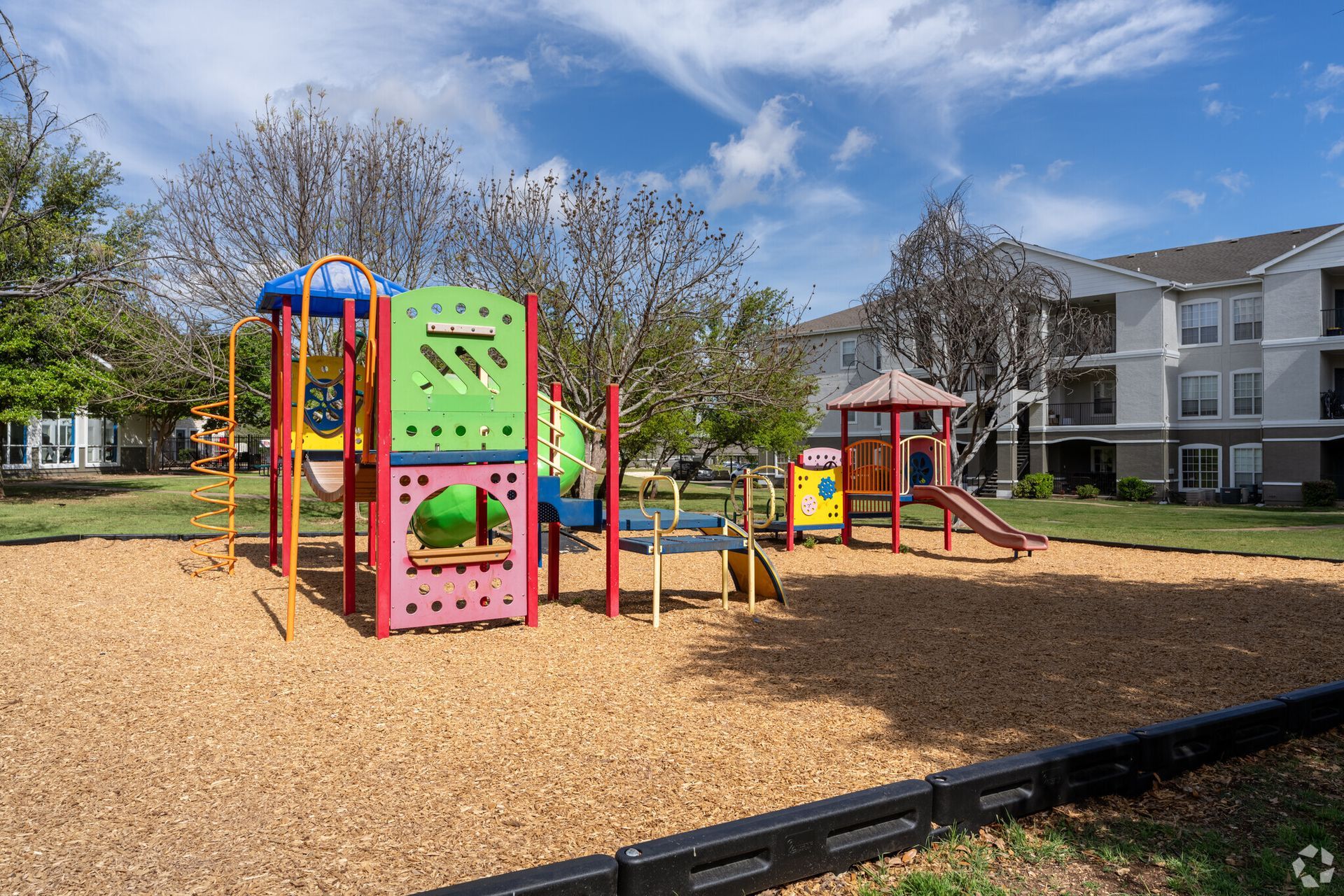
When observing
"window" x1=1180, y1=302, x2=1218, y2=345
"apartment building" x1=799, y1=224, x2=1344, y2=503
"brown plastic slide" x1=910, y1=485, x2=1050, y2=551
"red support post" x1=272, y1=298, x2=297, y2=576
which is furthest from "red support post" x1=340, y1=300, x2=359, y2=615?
"window" x1=1180, y1=302, x2=1218, y2=345

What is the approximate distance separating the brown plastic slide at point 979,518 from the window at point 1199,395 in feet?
75.6

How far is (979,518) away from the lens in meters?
14.0

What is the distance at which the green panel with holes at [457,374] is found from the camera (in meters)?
7.15

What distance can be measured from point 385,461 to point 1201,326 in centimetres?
3555

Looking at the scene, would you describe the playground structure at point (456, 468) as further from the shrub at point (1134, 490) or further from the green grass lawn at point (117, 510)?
the shrub at point (1134, 490)

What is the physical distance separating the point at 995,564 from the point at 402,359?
30.3 feet

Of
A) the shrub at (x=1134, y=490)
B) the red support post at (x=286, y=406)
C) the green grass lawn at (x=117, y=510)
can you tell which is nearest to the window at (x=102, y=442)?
the green grass lawn at (x=117, y=510)

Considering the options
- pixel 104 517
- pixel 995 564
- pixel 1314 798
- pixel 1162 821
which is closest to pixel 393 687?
pixel 1162 821

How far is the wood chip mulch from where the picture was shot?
3.29 meters

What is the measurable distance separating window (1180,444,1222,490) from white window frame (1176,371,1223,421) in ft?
3.70

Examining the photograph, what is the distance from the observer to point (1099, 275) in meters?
34.5

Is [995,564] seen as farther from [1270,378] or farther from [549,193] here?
[1270,378]

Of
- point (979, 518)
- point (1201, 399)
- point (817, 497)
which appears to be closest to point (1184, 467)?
point (1201, 399)

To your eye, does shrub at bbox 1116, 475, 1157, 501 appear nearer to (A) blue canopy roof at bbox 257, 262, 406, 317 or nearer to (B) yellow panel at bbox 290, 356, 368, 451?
(A) blue canopy roof at bbox 257, 262, 406, 317
